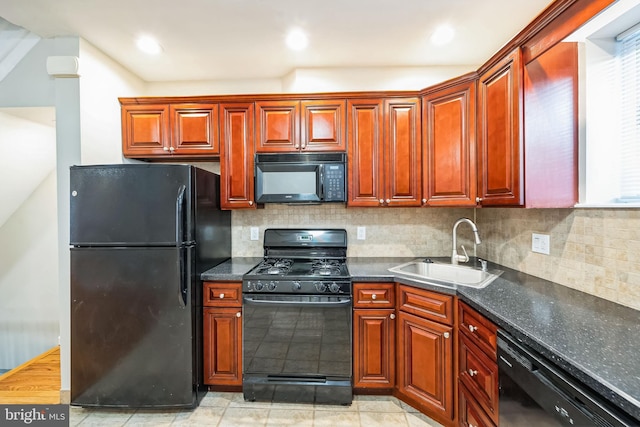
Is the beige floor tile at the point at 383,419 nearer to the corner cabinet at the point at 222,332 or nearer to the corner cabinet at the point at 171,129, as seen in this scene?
the corner cabinet at the point at 222,332

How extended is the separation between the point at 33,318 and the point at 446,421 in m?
4.30

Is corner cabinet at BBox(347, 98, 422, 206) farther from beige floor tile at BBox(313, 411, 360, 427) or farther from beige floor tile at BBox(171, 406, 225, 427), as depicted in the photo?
beige floor tile at BBox(171, 406, 225, 427)

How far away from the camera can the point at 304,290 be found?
1.91m

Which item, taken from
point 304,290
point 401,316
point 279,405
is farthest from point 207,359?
point 401,316

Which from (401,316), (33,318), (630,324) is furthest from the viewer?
(33,318)

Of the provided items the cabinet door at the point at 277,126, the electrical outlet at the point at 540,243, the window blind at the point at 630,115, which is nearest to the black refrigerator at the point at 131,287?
the cabinet door at the point at 277,126

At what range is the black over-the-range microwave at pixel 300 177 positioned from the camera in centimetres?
222

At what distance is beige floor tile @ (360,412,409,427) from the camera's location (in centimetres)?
177

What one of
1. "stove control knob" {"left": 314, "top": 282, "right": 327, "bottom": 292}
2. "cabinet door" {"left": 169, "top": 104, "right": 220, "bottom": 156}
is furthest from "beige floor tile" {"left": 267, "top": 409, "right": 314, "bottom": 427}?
"cabinet door" {"left": 169, "top": 104, "right": 220, "bottom": 156}

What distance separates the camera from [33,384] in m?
2.20

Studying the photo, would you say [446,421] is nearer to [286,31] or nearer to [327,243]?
[327,243]

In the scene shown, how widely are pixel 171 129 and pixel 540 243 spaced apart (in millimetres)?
Answer: 2943

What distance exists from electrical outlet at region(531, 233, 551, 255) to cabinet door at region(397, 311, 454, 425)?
0.80 m

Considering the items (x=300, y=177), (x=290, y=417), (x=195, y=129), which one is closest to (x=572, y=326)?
(x=290, y=417)
